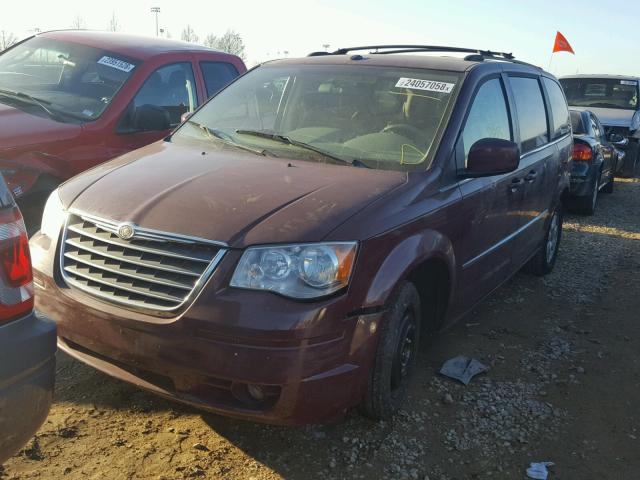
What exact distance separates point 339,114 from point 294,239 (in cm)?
145

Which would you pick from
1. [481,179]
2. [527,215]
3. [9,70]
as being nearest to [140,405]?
[481,179]

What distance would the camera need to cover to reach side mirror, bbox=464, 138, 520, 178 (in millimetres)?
3490

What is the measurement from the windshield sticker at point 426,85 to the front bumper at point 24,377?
2.49 m

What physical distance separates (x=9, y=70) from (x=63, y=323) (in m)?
3.68

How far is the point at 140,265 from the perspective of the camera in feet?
8.92

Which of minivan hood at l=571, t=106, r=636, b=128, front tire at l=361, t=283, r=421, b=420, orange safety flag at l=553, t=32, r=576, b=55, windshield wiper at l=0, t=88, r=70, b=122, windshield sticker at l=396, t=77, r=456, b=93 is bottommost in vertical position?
front tire at l=361, t=283, r=421, b=420

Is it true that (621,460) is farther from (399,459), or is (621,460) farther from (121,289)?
(121,289)

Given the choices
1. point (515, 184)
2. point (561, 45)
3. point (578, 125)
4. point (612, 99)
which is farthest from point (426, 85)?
point (561, 45)

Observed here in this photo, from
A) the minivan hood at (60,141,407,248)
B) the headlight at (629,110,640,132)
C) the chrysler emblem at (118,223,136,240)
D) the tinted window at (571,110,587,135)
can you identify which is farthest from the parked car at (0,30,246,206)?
the headlight at (629,110,640,132)

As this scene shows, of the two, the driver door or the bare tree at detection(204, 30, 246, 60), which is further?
the bare tree at detection(204, 30, 246, 60)

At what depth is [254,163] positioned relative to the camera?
343cm

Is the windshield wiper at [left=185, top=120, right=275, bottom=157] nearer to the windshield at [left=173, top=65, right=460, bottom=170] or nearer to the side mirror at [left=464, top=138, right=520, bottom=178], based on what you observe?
the windshield at [left=173, top=65, right=460, bottom=170]

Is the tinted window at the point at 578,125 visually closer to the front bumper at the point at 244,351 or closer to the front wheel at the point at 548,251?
the front wheel at the point at 548,251

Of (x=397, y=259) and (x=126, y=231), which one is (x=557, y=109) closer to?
(x=397, y=259)
